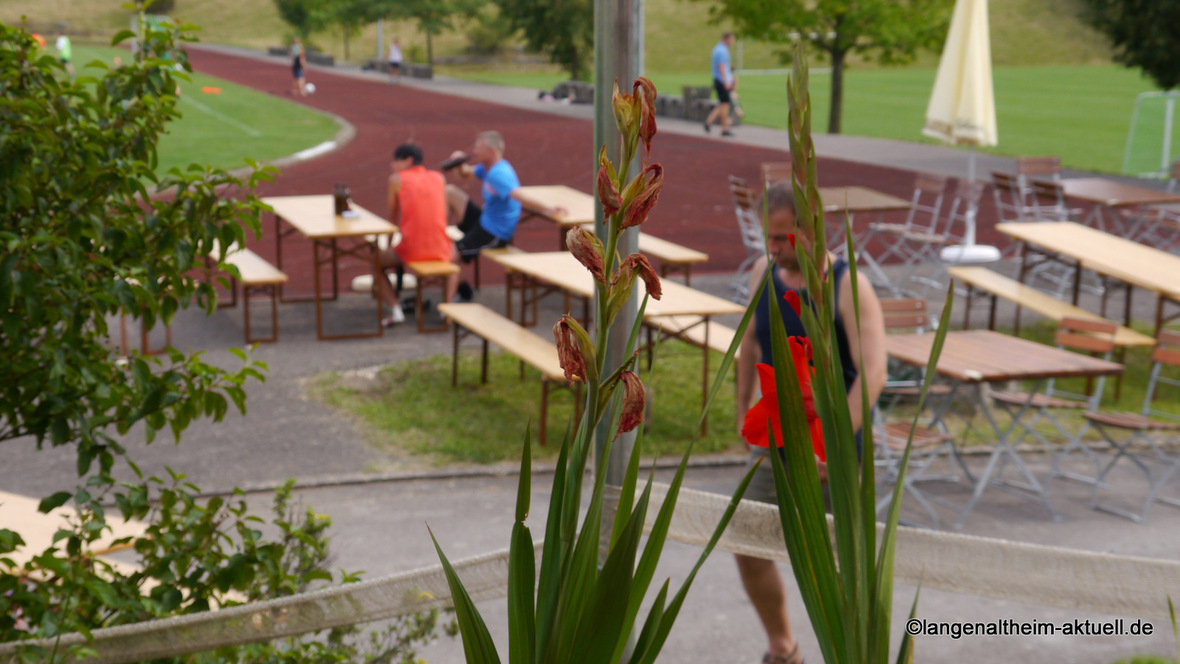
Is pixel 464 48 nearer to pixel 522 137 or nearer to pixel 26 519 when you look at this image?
pixel 522 137

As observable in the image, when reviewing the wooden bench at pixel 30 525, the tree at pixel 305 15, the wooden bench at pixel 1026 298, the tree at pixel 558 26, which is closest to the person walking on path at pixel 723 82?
the wooden bench at pixel 1026 298

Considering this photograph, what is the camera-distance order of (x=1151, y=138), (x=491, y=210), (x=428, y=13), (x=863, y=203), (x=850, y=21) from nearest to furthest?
(x=491, y=210) < (x=863, y=203) < (x=1151, y=138) < (x=850, y=21) < (x=428, y=13)

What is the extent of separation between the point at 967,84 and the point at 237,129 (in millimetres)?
17671

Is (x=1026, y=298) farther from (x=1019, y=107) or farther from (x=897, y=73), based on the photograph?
(x=897, y=73)

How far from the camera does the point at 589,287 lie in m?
7.28

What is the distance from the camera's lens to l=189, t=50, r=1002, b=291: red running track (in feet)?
46.4

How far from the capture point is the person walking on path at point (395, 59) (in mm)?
44031

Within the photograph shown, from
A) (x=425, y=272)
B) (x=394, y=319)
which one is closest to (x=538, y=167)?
(x=394, y=319)

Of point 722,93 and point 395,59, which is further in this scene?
point 395,59

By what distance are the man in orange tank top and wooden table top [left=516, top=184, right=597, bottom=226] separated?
98 centimetres

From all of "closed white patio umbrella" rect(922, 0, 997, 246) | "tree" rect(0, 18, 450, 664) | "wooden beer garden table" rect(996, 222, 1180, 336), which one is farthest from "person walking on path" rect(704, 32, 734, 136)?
"tree" rect(0, 18, 450, 664)

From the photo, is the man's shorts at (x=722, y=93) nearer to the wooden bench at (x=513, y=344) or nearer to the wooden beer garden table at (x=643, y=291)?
the wooden beer garden table at (x=643, y=291)

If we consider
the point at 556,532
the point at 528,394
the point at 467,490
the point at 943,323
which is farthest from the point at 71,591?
the point at 528,394

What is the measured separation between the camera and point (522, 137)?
2564 centimetres
